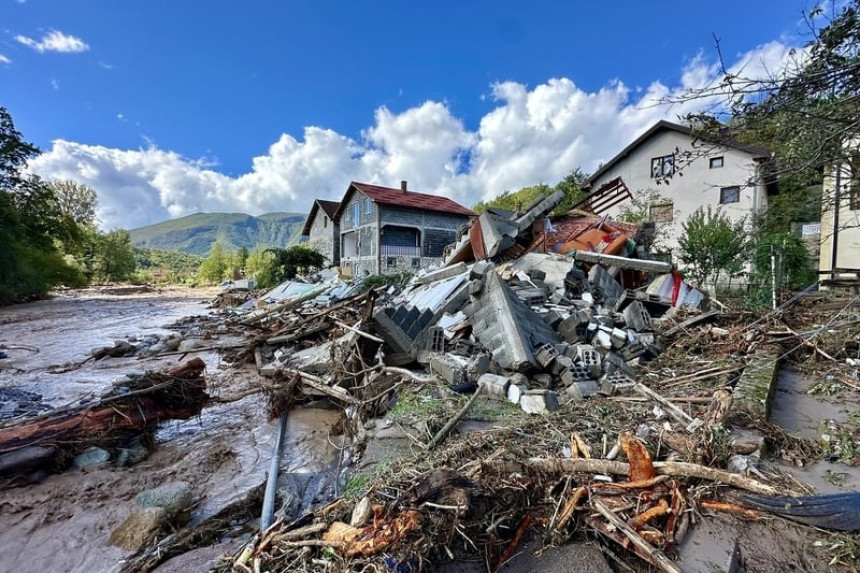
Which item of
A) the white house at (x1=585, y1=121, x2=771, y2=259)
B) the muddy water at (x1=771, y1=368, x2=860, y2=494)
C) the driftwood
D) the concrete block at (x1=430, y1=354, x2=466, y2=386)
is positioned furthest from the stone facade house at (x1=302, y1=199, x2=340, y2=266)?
the driftwood

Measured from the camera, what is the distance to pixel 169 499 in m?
3.41

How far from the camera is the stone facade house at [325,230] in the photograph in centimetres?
2991

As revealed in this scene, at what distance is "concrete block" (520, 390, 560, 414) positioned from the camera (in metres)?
3.94

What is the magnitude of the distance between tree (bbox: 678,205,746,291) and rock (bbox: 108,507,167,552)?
14.6 meters

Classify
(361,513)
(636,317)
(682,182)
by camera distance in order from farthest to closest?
1. (682,182)
2. (636,317)
3. (361,513)

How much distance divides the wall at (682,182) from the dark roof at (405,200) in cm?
1102

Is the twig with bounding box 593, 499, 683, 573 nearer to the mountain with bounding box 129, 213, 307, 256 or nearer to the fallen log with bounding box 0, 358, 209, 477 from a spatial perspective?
the fallen log with bounding box 0, 358, 209, 477

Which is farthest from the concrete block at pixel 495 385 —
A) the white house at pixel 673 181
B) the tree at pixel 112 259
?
the tree at pixel 112 259

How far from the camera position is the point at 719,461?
111 inches

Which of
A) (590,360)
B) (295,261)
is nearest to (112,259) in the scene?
(295,261)

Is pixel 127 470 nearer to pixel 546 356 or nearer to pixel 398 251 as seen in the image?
pixel 546 356

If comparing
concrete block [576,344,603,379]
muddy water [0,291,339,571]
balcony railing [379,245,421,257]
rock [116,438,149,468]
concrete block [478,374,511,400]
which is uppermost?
balcony railing [379,245,421,257]

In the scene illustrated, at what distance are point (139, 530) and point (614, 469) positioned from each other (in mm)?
3901

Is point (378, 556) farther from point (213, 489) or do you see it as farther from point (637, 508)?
point (213, 489)
